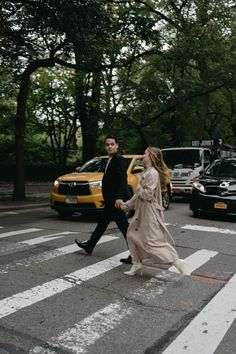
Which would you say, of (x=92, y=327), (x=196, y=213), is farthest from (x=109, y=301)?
(x=196, y=213)

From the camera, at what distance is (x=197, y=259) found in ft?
23.9

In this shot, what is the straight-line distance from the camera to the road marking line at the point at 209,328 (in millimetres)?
3818

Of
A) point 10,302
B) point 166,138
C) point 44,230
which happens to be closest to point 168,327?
point 10,302

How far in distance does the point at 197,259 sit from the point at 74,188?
4771 millimetres

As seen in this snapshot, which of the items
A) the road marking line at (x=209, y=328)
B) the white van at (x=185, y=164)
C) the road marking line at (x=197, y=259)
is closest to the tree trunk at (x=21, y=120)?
the white van at (x=185, y=164)

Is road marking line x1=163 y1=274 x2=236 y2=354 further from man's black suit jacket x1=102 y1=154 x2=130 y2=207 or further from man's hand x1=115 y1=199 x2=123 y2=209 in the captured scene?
man's black suit jacket x1=102 y1=154 x2=130 y2=207

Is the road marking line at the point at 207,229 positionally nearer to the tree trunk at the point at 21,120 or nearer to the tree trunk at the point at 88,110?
the tree trunk at the point at 21,120

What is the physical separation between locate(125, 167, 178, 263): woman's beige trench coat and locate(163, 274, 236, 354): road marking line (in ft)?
2.92

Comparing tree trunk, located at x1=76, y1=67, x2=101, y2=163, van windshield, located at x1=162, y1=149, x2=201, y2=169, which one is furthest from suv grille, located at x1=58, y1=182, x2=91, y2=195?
tree trunk, located at x1=76, y1=67, x2=101, y2=163

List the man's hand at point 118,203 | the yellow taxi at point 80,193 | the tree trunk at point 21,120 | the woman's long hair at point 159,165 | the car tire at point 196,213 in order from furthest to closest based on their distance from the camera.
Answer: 1. the tree trunk at point 21,120
2. the car tire at point 196,213
3. the yellow taxi at point 80,193
4. the man's hand at point 118,203
5. the woman's long hair at point 159,165

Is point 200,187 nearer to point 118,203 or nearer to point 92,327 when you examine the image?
point 118,203

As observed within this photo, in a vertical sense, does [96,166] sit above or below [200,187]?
above

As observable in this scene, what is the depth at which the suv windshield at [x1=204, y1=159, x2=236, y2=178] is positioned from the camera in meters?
12.8

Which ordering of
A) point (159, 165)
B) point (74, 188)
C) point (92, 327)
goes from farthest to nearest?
point (74, 188)
point (159, 165)
point (92, 327)
